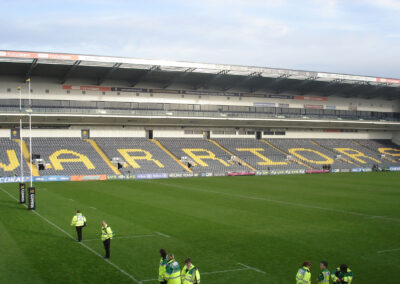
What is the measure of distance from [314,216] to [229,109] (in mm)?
45716

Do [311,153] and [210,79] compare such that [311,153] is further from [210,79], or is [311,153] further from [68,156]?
[68,156]

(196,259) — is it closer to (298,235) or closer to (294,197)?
(298,235)

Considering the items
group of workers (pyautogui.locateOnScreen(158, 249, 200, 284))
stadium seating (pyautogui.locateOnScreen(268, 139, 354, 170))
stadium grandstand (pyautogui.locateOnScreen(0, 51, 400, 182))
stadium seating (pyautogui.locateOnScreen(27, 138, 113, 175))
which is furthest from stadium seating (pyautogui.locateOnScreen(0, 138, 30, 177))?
group of workers (pyautogui.locateOnScreen(158, 249, 200, 284))

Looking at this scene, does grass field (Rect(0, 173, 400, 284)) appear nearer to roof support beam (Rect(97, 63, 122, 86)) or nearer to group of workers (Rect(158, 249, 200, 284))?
group of workers (Rect(158, 249, 200, 284))

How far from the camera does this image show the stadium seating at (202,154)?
58.9m

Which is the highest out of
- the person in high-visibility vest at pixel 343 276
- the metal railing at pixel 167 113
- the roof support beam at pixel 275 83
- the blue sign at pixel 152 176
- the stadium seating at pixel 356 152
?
the roof support beam at pixel 275 83

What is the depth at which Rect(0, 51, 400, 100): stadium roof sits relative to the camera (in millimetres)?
53531

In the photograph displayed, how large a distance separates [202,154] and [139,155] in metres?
9.54

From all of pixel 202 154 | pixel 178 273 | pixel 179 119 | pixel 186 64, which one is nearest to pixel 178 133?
pixel 179 119

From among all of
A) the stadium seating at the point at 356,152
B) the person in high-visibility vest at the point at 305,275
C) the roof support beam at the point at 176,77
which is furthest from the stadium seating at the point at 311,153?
the person in high-visibility vest at the point at 305,275

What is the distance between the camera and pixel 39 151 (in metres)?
54.9

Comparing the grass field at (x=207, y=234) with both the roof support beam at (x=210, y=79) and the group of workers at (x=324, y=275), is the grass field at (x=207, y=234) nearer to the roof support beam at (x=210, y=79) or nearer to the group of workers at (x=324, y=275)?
the group of workers at (x=324, y=275)

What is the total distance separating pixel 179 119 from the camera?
65.5 m

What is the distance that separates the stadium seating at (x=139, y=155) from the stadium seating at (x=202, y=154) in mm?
2299
